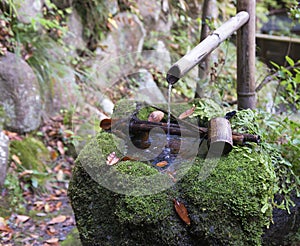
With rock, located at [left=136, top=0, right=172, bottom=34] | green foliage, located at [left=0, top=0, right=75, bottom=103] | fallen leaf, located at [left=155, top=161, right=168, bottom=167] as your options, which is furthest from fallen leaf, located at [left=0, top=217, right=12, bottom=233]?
rock, located at [left=136, top=0, right=172, bottom=34]

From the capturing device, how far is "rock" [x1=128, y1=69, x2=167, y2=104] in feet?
Answer: 18.0

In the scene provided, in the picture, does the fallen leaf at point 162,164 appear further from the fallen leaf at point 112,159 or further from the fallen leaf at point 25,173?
the fallen leaf at point 25,173

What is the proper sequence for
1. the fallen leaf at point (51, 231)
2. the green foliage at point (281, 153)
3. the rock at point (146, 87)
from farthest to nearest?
the rock at point (146, 87) → the fallen leaf at point (51, 231) → the green foliage at point (281, 153)

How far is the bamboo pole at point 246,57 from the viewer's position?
8.57 feet

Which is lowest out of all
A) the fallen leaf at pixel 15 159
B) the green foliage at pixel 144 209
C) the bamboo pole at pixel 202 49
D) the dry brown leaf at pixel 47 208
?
the dry brown leaf at pixel 47 208

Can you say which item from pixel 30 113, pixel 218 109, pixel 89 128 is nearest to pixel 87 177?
A: pixel 218 109

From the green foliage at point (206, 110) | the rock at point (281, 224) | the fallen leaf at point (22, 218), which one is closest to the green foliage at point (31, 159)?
the fallen leaf at point (22, 218)

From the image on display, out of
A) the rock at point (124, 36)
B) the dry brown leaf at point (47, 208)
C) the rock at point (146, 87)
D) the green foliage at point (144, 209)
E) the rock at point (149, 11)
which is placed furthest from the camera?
the rock at point (149, 11)

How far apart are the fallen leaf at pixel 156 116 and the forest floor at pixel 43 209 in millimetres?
1097

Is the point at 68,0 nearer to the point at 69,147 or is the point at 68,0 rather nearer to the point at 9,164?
the point at 69,147

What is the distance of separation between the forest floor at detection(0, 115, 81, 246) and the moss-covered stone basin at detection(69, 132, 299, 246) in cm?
94

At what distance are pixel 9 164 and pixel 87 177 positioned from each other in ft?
5.69

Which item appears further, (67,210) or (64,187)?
(64,187)

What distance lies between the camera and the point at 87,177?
2150mm
